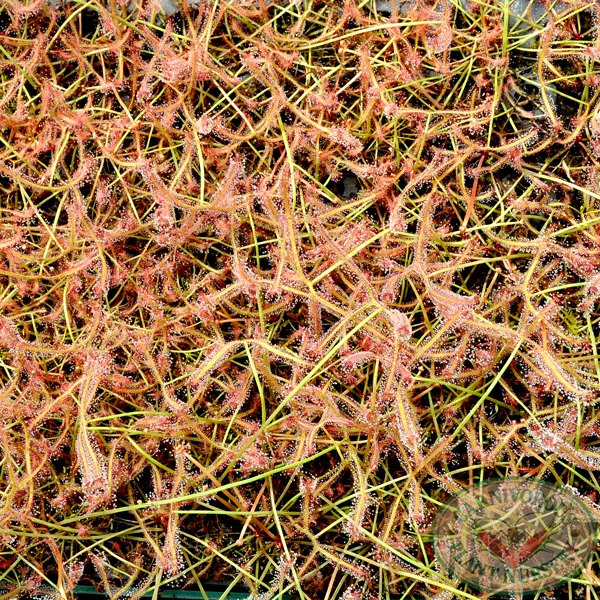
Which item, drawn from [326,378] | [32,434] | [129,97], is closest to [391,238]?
[326,378]

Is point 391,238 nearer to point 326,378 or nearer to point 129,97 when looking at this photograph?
point 326,378

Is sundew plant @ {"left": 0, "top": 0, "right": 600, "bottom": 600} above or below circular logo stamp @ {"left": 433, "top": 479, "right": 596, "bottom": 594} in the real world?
above

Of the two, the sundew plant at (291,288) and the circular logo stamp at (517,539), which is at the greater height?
the sundew plant at (291,288)

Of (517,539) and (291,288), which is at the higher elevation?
(291,288)
